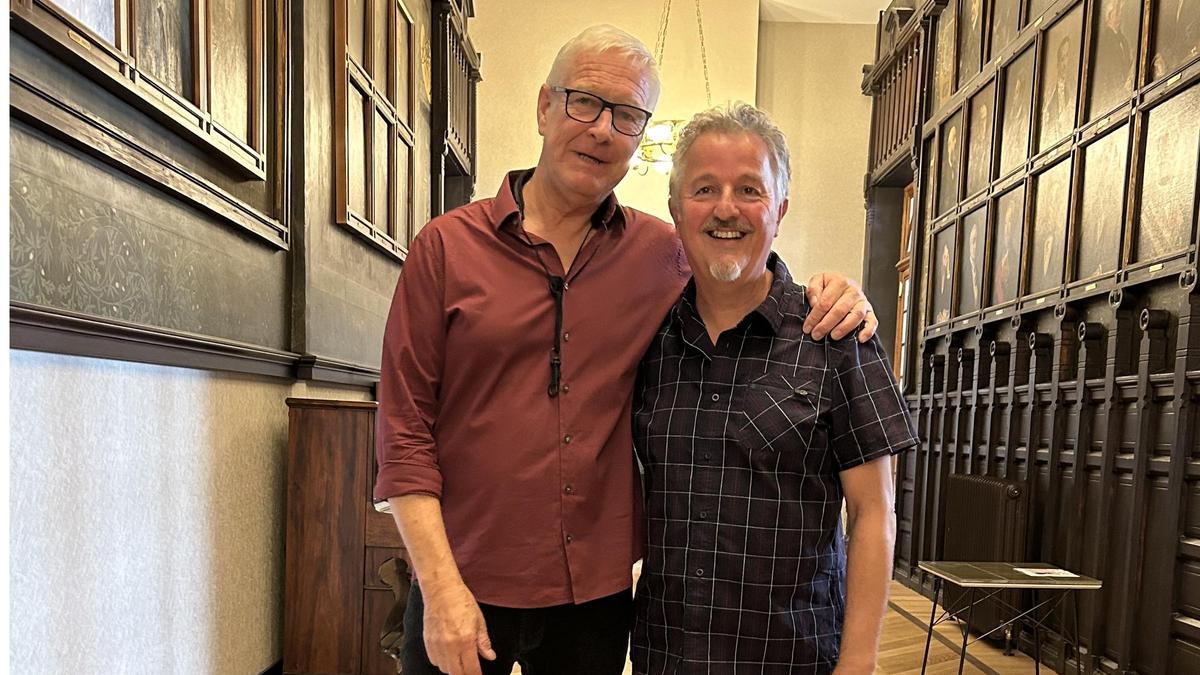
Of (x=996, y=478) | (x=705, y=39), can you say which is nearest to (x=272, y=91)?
(x=996, y=478)

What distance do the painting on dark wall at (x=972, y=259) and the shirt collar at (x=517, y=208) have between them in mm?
4942

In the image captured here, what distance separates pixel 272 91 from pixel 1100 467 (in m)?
4.20

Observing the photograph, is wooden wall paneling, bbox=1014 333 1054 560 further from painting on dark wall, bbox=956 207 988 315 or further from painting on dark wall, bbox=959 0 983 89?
painting on dark wall, bbox=959 0 983 89

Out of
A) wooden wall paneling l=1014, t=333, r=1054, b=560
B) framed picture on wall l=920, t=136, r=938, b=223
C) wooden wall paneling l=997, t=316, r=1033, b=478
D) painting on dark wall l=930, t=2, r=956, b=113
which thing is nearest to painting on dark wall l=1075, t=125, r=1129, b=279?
wooden wall paneling l=1014, t=333, r=1054, b=560

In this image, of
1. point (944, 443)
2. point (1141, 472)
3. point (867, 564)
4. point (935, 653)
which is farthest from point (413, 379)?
point (944, 443)

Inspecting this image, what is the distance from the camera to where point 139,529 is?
2.32 meters

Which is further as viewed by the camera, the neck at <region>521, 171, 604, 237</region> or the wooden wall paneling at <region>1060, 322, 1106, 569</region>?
the wooden wall paneling at <region>1060, 322, 1106, 569</region>

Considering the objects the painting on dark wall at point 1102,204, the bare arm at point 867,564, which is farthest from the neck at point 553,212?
the painting on dark wall at point 1102,204

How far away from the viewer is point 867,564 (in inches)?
51.5

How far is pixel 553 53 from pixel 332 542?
301 inches

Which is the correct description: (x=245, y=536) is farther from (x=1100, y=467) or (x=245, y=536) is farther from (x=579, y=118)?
(x=1100, y=467)

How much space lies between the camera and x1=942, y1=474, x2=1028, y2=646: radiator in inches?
179

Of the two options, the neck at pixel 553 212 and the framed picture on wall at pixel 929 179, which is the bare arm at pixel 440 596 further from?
the framed picture on wall at pixel 929 179

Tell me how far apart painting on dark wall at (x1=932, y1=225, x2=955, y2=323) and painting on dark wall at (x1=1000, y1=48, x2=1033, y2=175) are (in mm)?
1057
